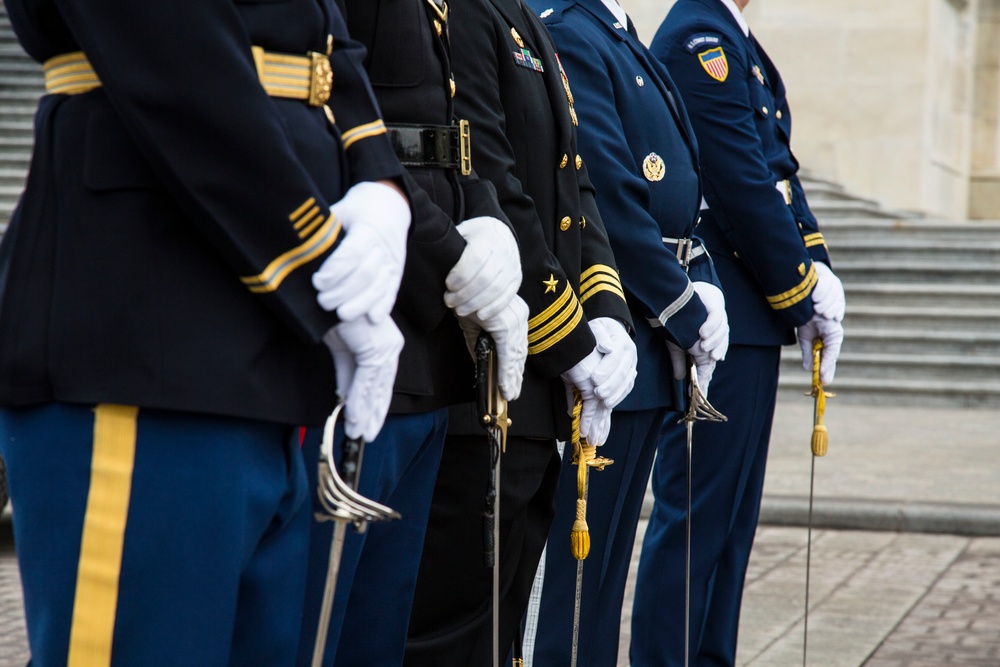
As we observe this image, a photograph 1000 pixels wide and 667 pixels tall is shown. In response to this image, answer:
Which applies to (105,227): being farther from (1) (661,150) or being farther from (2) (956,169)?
(2) (956,169)

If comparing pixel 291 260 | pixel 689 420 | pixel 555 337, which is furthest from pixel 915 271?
pixel 291 260

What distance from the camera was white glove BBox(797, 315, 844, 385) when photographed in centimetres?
394

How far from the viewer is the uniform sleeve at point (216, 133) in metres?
1.54

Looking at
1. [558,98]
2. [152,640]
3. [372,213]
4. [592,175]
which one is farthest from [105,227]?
[592,175]

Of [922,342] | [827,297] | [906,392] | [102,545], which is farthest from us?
[922,342]

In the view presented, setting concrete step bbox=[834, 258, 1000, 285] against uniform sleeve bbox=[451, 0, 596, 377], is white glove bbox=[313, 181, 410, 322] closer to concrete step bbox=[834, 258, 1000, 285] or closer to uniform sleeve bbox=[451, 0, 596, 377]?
uniform sleeve bbox=[451, 0, 596, 377]

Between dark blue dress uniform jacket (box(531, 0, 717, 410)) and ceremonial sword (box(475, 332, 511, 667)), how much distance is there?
0.80 m

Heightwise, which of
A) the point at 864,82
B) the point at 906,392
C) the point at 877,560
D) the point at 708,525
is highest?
the point at 864,82

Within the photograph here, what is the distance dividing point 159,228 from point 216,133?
0.13 m

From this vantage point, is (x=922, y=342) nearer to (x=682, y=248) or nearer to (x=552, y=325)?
(x=682, y=248)

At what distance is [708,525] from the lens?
12.1 ft

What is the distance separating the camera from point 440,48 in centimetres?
220

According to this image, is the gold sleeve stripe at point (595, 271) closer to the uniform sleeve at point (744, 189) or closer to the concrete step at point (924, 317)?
the uniform sleeve at point (744, 189)

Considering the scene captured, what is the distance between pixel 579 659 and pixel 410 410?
3.98 ft
